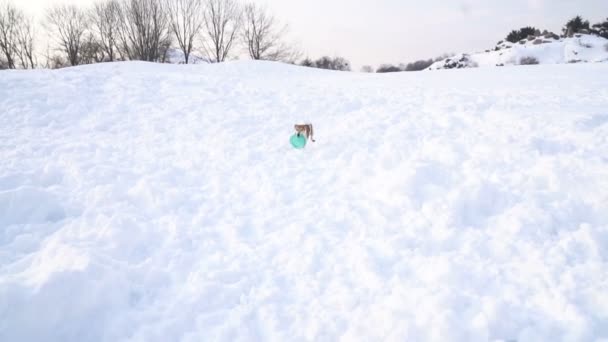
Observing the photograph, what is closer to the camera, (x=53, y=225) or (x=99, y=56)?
(x=53, y=225)

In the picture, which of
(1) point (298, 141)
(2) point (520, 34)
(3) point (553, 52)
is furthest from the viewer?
(2) point (520, 34)

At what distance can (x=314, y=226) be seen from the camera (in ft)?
12.0

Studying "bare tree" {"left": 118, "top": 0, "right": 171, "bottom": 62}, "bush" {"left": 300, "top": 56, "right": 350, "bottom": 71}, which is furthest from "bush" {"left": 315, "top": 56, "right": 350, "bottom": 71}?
"bare tree" {"left": 118, "top": 0, "right": 171, "bottom": 62}

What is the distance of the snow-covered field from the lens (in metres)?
2.48

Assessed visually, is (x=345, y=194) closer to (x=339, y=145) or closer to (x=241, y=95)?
(x=339, y=145)

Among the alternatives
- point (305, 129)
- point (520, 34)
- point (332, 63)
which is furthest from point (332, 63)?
point (305, 129)

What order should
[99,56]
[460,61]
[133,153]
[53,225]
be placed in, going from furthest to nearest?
[99,56]
[460,61]
[133,153]
[53,225]

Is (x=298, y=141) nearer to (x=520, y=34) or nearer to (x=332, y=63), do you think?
(x=520, y=34)

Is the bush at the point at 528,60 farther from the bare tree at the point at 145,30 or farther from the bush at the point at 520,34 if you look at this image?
the bare tree at the point at 145,30

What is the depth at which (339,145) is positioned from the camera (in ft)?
18.1

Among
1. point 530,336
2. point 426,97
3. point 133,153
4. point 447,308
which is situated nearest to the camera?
point 530,336

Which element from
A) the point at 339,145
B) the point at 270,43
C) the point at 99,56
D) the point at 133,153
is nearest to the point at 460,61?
the point at 270,43

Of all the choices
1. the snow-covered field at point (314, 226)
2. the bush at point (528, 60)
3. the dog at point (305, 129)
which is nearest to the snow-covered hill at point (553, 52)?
the bush at point (528, 60)

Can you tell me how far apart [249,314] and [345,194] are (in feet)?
6.76
